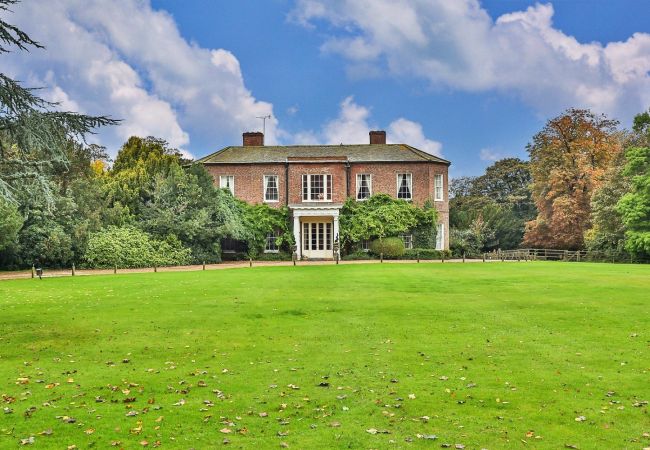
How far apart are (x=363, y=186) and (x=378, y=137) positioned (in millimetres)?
5797

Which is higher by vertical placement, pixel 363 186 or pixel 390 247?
pixel 363 186

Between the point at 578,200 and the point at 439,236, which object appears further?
the point at 578,200

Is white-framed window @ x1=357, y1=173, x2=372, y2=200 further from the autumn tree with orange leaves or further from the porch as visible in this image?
the autumn tree with orange leaves

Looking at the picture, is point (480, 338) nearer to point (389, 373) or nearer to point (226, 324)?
point (389, 373)

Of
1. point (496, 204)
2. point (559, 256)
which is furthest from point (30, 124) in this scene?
point (496, 204)

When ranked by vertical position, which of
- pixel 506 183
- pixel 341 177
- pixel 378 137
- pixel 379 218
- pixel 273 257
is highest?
pixel 378 137

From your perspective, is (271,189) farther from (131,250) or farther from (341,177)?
(131,250)

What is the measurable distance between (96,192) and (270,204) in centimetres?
1269

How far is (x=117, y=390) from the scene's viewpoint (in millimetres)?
7867

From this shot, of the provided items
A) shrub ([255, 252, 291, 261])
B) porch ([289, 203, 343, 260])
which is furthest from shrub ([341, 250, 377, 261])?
shrub ([255, 252, 291, 261])

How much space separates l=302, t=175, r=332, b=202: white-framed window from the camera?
41906mm

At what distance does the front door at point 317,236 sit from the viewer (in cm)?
4131

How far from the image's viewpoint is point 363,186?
4209 cm

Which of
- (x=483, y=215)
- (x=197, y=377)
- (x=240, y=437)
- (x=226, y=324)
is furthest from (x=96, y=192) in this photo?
(x=483, y=215)
